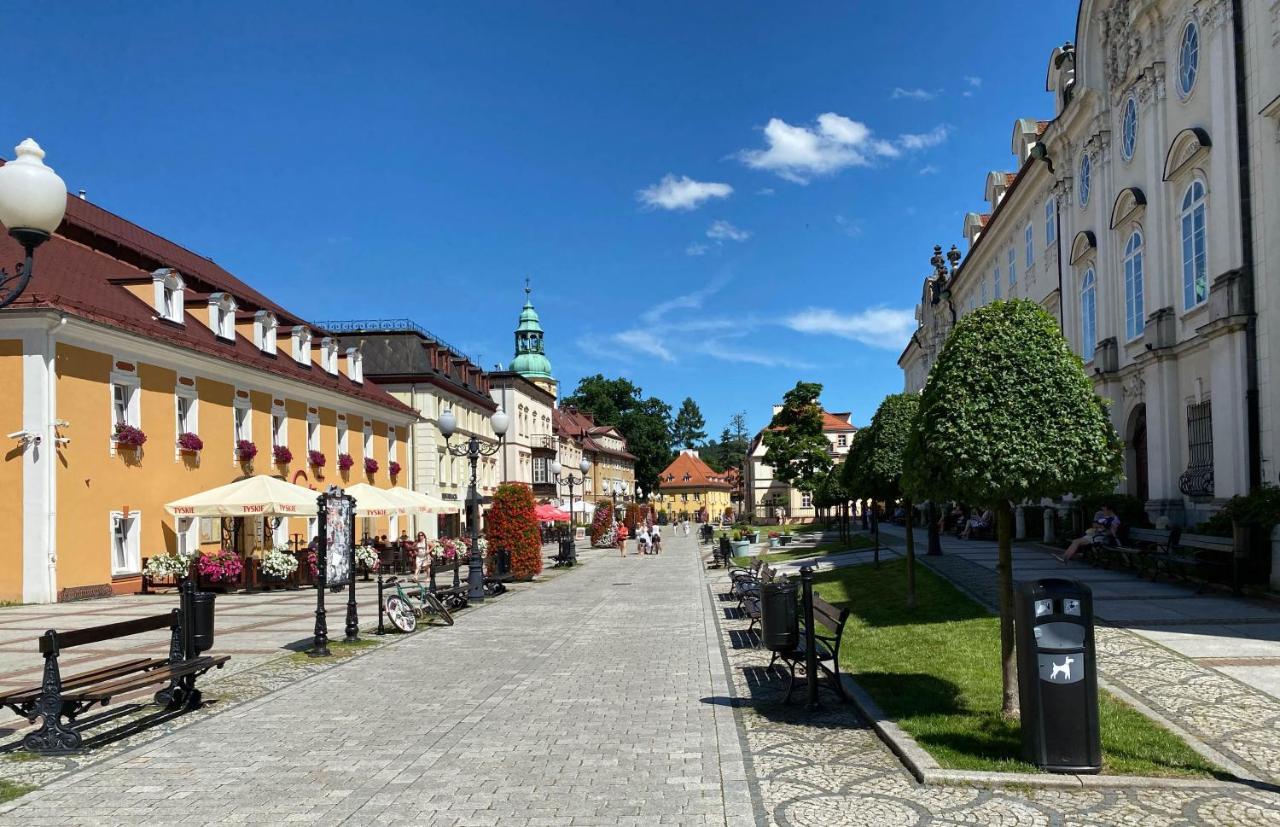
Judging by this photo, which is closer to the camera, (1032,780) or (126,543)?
(1032,780)

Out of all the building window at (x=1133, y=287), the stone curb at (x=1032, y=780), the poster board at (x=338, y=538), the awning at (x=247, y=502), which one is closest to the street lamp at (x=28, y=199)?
the stone curb at (x=1032, y=780)

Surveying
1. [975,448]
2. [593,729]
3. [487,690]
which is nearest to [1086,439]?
[975,448]

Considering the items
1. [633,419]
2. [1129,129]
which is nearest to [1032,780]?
[1129,129]

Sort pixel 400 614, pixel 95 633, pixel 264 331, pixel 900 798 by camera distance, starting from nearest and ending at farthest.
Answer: pixel 900 798 → pixel 95 633 → pixel 400 614 → pixel 264 331

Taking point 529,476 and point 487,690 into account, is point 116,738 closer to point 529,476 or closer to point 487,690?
point 487,690

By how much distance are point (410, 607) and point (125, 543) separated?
1131 centimetres

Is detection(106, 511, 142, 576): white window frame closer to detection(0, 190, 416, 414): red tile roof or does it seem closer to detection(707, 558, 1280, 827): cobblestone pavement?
detection(0, 190, 416, 414): red tile roof

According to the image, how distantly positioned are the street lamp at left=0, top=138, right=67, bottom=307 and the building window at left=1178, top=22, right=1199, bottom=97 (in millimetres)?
19705

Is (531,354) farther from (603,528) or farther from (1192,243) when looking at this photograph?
(1192,243)

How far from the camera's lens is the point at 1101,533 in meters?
18.1

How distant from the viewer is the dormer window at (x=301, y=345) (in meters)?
33.8

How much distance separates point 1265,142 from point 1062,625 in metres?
13.4

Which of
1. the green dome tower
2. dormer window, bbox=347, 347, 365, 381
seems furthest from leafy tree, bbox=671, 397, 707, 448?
dormer window, bbox=347, 347, 365, 381

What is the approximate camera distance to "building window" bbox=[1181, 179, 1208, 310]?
18.0 metres
